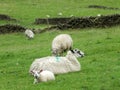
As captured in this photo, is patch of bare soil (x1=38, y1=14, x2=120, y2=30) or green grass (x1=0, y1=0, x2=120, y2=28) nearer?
patch of bare soil (x1=38, y1=14, x2=120, y2=30)

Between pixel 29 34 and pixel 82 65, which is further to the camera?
pixel 29 34

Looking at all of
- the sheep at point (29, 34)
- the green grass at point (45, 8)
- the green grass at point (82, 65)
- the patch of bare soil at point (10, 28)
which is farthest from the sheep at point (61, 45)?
the green grass at point (45, 8)

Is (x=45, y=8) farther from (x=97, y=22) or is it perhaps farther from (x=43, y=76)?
(x=43, y=76)

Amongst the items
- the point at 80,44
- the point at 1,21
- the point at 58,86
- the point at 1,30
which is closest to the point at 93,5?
the point at 1,21

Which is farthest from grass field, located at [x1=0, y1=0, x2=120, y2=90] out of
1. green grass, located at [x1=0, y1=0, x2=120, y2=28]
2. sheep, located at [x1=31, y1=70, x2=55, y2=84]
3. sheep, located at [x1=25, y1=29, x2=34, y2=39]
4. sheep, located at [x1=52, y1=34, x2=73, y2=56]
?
green grass, located at [x1=0, y1=0, x2=120, y2=28]

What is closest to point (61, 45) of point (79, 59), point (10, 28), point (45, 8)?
point (79, 59)

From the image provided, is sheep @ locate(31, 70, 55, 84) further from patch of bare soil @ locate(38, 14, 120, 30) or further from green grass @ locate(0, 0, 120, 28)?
green grass @ locate(0, 0, 120, 28)

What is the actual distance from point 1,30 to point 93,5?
21.9m

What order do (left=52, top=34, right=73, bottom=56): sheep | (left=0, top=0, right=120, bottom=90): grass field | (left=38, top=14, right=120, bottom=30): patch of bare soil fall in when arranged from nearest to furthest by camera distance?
1. (left=0, top=0, right=120, bottom=90): grass field
2. (left=52, top=34, right=73, bottom=56): sheep
3. (left=38, top=14, right=120, bottom=30): patch of bare soil

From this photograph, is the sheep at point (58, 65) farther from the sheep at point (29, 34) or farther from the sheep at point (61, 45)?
the sheep at point (29, 34)

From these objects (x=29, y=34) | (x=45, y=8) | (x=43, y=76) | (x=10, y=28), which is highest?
(x=43, y=76)

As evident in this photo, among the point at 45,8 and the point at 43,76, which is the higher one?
the point at 43,76

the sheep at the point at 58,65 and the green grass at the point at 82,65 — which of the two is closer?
the green grass at the point at 82,65

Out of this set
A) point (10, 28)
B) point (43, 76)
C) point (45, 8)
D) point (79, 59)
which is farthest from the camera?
point (45, 8)
